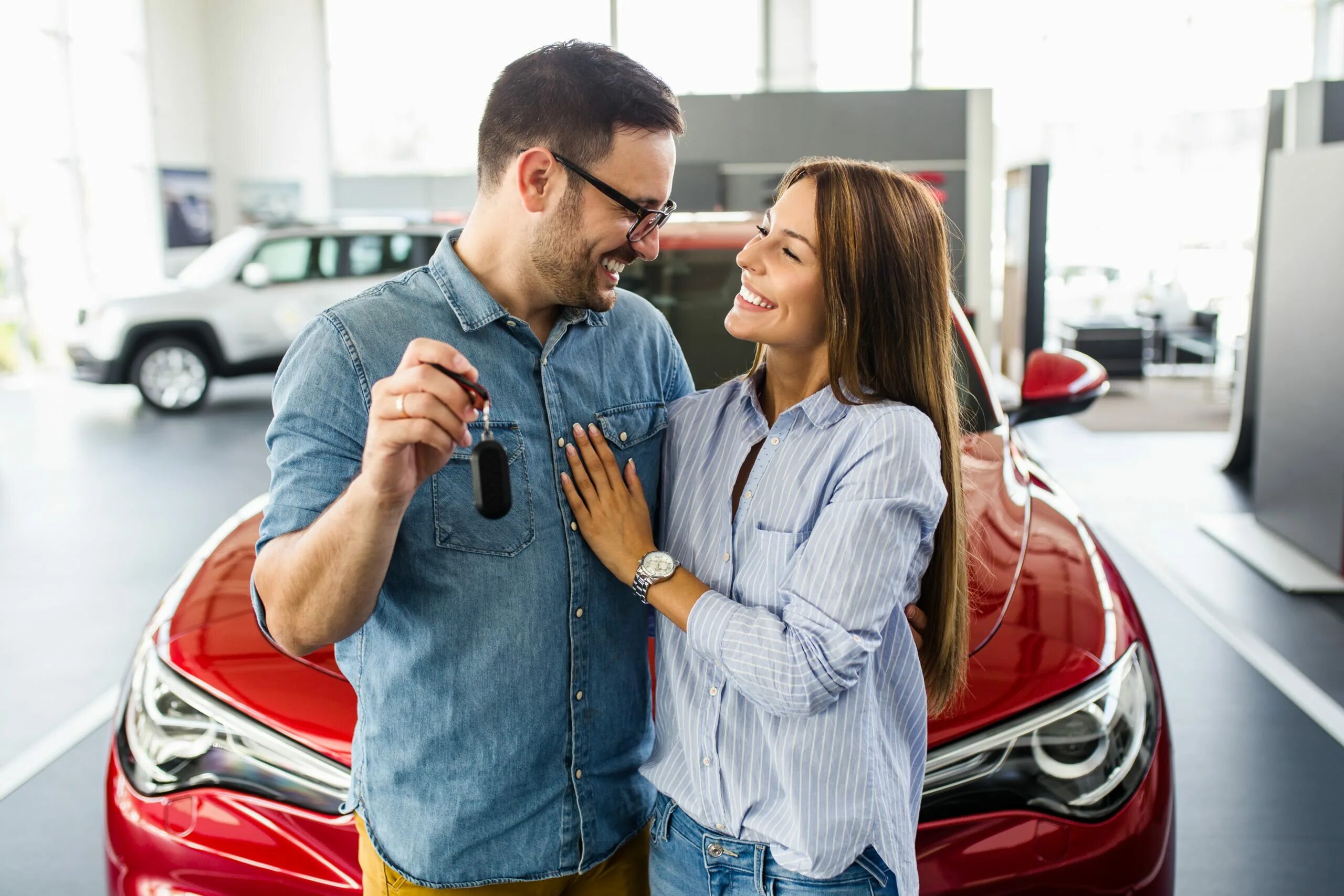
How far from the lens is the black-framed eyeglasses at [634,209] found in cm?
130

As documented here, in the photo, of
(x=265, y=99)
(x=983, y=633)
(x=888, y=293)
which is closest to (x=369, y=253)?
(x=265, y=99)

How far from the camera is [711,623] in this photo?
1.23 m

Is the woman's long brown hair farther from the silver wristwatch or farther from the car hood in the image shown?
the car hood

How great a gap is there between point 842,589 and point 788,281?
0.37 m

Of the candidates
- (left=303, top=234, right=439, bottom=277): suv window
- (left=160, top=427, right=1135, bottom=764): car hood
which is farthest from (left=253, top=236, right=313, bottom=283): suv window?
(left=160, top=427, right=1135, bottom=764): car hood

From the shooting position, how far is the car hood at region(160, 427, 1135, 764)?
5.82 ft

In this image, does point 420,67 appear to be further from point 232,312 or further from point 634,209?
point 634,209

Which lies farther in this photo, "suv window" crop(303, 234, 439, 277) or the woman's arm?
"suv window" crop(303, 234, 439, 277)

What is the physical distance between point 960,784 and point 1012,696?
0.18 metres

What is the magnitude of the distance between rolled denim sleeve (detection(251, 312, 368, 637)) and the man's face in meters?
0.27

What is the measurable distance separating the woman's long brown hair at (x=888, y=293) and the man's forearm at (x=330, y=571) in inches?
21.6

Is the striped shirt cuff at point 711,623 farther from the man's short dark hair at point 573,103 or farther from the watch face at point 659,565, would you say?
the man's short dark hair at point 573,103

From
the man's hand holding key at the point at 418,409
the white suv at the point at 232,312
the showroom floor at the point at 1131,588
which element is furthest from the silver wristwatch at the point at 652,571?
the white suv at the point at 232,312

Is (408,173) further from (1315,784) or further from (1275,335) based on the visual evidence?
(1315,784)
